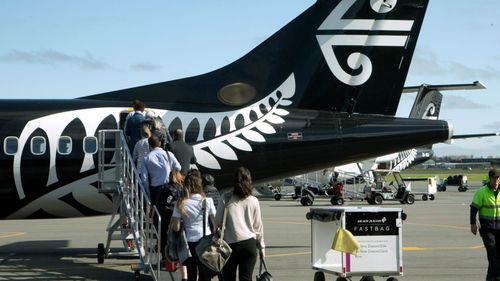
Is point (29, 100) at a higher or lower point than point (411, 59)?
lower

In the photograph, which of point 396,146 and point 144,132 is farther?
point 396,146

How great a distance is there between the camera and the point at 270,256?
14688 millimetres

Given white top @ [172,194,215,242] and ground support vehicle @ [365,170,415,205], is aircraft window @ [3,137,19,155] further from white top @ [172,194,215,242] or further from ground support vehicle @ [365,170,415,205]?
ground support vehicle @ [365,170,415,205]

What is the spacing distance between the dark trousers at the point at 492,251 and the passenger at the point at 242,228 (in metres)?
4.04

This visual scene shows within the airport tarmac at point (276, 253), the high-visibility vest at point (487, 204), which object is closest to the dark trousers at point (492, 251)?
the high-visibility vest at point (487, 204)

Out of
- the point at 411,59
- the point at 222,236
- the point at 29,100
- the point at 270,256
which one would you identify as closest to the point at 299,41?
the point at 411,59

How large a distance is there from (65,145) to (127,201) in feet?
8.45

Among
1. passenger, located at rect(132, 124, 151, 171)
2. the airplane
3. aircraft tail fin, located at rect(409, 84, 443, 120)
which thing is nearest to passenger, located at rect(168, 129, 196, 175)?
passenger, located at rect(132, 124, 151, 171)

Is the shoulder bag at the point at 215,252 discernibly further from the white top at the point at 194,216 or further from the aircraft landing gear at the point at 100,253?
the aircraft landing gear at the point at 100,253

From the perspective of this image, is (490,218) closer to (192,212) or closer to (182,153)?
(192,212)

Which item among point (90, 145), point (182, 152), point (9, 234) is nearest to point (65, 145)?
point (90, 145)

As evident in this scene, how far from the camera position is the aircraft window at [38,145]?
46.8 feet

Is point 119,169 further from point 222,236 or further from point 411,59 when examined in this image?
point 411,59

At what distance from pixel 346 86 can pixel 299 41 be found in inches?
57.2
